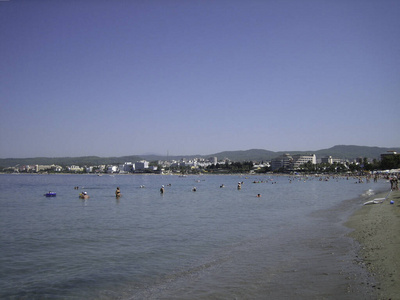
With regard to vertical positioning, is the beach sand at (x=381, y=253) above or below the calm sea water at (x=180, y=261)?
above

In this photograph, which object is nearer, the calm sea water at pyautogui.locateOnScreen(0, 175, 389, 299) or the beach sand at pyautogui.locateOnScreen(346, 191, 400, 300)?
the beach sand at pyautogui.locateOnScreen(346, 191, 400, 300)

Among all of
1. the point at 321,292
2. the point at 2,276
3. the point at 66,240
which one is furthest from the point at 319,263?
the point at 66,240

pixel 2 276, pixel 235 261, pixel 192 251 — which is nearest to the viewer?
pixel 2 276

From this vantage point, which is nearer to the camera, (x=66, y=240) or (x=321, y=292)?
(x=321, y=292)

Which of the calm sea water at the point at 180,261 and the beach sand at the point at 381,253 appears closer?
the beach sand at the point at 381,253

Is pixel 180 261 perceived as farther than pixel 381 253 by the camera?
Yes

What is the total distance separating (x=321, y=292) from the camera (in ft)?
24.7

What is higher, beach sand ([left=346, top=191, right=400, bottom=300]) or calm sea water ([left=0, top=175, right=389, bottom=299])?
beach sand ([left=346, top=191, right=400, bottom=300])

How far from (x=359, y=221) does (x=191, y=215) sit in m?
10.0

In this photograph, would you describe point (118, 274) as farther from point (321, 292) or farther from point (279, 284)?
→ point (321, 292)

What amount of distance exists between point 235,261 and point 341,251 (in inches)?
144

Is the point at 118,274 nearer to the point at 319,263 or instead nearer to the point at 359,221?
the point at 319,263

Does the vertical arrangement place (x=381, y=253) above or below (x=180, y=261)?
above

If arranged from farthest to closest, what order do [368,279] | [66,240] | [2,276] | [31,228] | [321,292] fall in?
[31,228], [66,240], [2,276], [368,279], [321,292]
